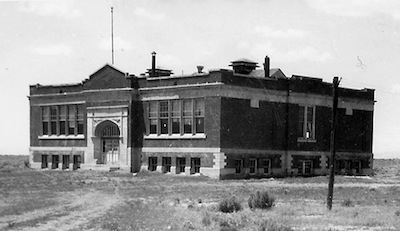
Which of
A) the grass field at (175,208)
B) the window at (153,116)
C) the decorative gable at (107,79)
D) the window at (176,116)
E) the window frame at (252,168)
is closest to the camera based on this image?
the grass field at (175,208)

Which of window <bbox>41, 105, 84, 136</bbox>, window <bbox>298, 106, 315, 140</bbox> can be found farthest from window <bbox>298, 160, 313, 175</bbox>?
window <bbox>41, 105, 84, 136</bbox>

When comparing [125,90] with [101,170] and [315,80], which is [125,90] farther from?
[315,80]

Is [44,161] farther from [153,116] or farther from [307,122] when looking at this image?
[307,122]

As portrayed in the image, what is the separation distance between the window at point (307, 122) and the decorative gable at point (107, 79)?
47.6 ft

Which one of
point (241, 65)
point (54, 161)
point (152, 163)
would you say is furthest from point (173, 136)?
point (54, 161)

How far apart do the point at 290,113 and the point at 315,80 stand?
4.09m

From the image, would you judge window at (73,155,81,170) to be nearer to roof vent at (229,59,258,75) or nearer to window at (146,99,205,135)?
window at (146,99,205,135)

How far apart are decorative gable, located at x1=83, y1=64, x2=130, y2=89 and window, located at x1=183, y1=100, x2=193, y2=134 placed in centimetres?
613

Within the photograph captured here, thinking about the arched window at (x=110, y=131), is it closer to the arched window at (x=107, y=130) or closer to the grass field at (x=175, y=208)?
the arched window at (x=107, y=130)

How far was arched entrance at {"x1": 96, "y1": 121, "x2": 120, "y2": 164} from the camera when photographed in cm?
5159

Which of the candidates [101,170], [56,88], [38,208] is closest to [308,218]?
[38,208]

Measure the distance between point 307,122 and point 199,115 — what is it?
34.7 feet

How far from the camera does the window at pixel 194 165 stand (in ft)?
150

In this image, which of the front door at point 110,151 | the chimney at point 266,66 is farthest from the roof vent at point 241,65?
the front door at point 110,151
